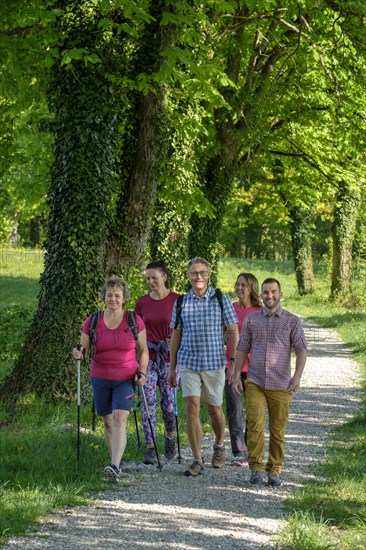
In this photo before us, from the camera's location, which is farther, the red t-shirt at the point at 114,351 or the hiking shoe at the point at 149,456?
Answer: the hiking shoe at the point at 149,456

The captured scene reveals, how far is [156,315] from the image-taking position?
30.7 feet

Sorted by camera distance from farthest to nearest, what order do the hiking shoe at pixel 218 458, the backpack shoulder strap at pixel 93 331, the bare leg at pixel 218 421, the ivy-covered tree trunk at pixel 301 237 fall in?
the ivy-covered tree trunk at pixel 301 237
the hiking shoe at pixel 218 458
the bare leg at pixel 218 421
the backpack shoulder strap at pixel 93 331

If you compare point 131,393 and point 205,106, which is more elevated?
point 205,106

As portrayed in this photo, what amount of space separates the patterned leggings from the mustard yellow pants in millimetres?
1244

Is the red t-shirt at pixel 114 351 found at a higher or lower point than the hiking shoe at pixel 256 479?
higher

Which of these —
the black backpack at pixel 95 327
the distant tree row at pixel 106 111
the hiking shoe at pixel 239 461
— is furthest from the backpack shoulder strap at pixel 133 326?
the distant tree row at pixel 106 111

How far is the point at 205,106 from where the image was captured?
67.8ft

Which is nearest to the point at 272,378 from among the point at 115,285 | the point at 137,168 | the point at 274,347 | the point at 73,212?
the point at 274,347

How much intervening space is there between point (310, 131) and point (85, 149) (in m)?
13.7

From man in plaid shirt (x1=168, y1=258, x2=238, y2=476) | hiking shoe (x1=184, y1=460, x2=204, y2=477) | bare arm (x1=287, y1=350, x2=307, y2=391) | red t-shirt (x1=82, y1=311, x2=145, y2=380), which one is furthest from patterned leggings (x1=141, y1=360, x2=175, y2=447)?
bare arm (x1=287, y1=350, x2=307, y2=391)

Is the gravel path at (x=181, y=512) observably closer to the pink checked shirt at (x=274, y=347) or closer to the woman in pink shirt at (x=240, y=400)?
the woman in pink shirt at (x=240, y=400)

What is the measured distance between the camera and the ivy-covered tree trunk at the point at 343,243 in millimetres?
35594

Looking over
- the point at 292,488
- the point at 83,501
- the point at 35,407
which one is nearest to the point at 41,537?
the point at 83,501

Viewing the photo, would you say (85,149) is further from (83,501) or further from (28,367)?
(83,501)
